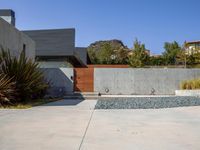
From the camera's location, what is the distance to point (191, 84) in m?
21.1

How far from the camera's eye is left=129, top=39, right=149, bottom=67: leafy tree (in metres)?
41.6

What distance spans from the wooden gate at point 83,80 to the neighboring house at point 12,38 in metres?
3.40

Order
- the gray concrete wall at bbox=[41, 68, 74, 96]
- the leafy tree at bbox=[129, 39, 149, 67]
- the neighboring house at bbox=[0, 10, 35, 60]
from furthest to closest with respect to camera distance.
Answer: the leafy tree at bbox=[129, 39, 149, 67] < the gray concrete wall at bbox=[41, 68, 74, 96] < the neighboring house at bbox=[0, 10, 35, 60]

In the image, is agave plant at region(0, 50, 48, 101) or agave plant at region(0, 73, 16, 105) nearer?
agave plant at region(0, 73, 16, 105)

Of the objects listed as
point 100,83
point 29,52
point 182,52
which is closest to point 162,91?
point 100,83

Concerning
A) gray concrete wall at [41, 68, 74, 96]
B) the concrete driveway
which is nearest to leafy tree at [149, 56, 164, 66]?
gray concrete wall at [41, 68, 74, 96]

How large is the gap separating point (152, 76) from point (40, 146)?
18731mm

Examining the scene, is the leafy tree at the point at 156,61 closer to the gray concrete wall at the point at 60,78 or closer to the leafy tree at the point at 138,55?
the leafy tree at the point at 138,55

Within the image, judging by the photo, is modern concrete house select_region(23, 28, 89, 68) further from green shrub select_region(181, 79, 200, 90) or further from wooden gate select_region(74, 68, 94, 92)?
green shrub select_region(181, 79, 200, 90)

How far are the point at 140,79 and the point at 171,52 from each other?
88.0 feet

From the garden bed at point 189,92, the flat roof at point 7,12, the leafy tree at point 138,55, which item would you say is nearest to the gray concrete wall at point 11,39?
the flat roof at point 7,12

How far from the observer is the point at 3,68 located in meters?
13.9

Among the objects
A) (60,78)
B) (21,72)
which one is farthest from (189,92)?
(21,72)

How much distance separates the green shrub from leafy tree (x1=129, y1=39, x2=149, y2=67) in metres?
19.3
